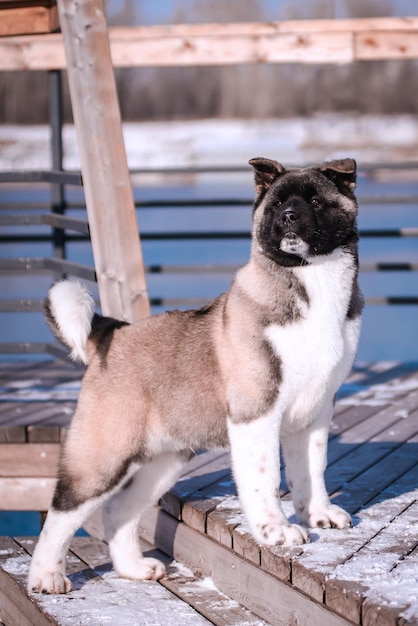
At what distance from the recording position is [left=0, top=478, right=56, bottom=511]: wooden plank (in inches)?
185

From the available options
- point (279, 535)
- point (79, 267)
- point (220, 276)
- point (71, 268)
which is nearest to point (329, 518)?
point (279, 535)

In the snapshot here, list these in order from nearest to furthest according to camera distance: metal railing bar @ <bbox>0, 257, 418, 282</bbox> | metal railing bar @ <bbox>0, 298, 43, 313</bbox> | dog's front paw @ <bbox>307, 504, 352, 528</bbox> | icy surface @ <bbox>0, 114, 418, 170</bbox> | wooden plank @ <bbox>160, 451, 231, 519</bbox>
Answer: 1. dog's front paw @ <bbox>307, 504, 352, 528</bbox>
2. wooden plank @ <bbox>160, 451, 231, 519</bbox>
3. metal railing bar @ <bbox>0, 257, 418, 282</bbox>
4. metal railing bar @ <bbox>0, 298, 43, 313</bbox>
5. icy surface @ <bbox>0, 114, 418, 170</bbox>

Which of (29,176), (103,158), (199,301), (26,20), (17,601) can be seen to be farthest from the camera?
(199,301)

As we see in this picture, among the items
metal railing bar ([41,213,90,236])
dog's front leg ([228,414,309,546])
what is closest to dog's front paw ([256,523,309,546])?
dog's front leg ([228,414,309,546])

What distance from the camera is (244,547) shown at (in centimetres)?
337

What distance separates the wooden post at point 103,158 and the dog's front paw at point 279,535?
1451 millimetres

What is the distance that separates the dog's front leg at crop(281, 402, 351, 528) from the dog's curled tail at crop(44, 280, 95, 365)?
747 millimetres

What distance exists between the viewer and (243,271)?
3420 mm

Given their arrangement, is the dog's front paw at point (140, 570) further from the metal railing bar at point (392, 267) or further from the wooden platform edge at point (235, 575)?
the metal railing bar at point (392, 267)

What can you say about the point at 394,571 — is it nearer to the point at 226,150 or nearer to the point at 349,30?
the point at 349,30

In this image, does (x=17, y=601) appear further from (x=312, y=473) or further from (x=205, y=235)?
(x=205, y=235)

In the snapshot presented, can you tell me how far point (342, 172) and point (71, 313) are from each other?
0.99 m

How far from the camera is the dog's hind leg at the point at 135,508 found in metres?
3.58

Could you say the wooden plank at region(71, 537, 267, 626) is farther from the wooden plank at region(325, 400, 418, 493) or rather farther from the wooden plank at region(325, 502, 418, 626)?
the wooden plank at region(325, 400, 418, 493)
